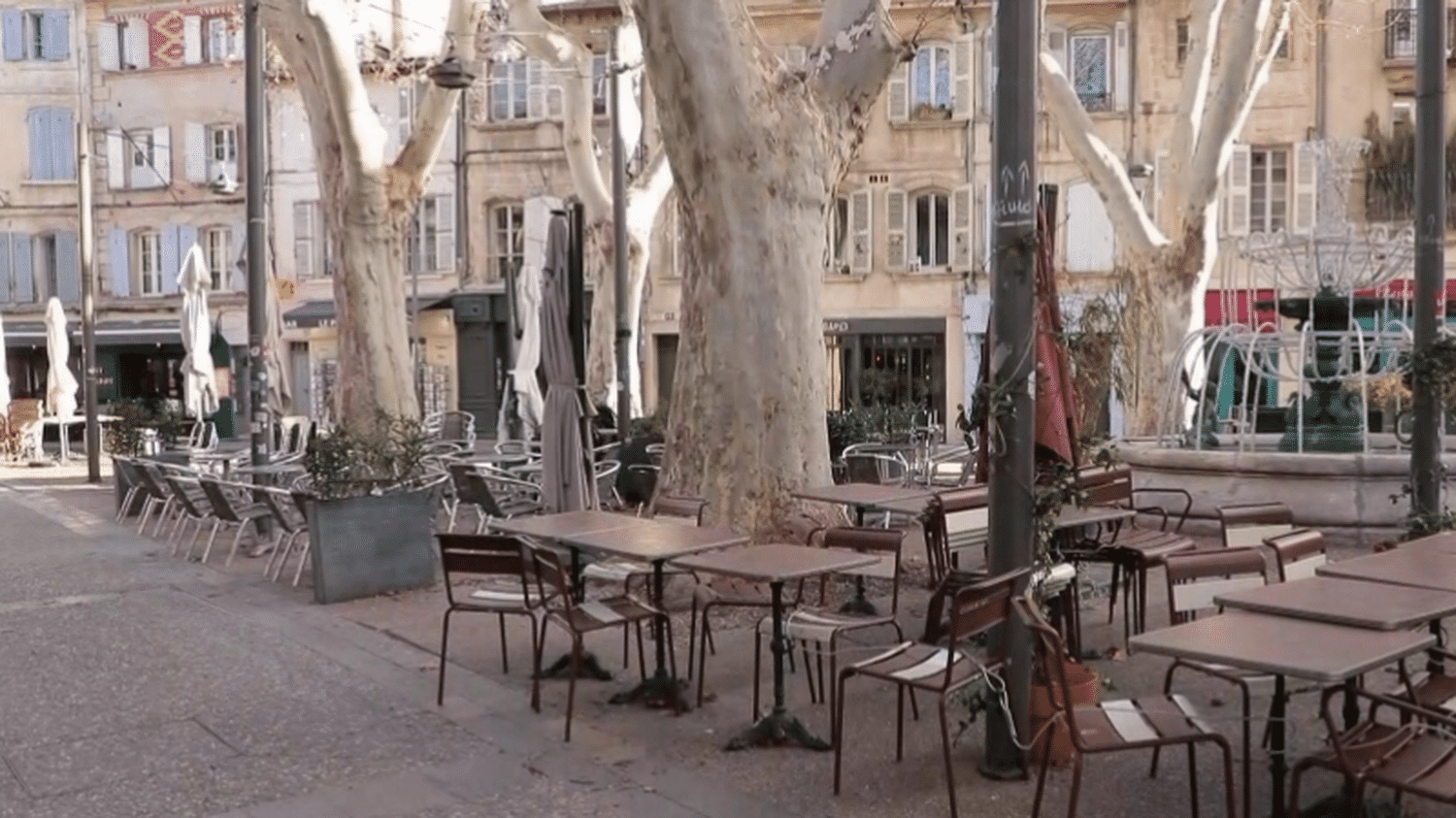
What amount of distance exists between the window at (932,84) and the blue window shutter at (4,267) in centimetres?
2334

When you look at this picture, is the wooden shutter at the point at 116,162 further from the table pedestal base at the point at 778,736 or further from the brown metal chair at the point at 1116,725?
the brown metal chair at the point at 1116,725

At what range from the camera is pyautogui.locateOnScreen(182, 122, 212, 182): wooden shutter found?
33.4 meters

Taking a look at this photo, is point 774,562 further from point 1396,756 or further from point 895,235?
point 895,235

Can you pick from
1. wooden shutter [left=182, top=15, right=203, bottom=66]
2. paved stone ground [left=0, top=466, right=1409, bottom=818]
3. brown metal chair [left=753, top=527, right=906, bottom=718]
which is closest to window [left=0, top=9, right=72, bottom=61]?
wooden shutter [left=182, top=15, right=203, bottom=66]

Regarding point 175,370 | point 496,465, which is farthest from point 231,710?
point 175,370

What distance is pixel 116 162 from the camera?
111ft

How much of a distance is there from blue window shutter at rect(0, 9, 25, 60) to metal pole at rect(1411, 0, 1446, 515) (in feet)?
115

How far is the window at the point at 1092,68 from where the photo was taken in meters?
27.0

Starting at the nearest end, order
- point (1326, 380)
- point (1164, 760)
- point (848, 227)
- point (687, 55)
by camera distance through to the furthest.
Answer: point (1164, 760) < point (687, 55) < point (1326, 380) < point (848, 227)

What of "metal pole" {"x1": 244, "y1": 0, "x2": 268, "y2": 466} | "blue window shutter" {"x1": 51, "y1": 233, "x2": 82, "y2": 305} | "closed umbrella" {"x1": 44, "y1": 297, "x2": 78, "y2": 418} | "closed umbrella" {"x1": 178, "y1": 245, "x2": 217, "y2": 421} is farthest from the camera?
"blue window shutter" {"x1": 51, "y1": 233, "x2": 82, "y2": 305}

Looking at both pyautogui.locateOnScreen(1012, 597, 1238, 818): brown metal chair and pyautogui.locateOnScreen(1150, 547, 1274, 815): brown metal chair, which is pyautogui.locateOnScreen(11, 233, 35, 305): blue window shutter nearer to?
pyautogui.locateOnScreen(1150, 547, 1274, 815): brown metal chair

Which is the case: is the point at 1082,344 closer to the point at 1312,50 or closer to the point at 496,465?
the point at 496,465

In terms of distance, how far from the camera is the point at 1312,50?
1032 inches

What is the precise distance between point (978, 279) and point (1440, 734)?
2355 centimetres
